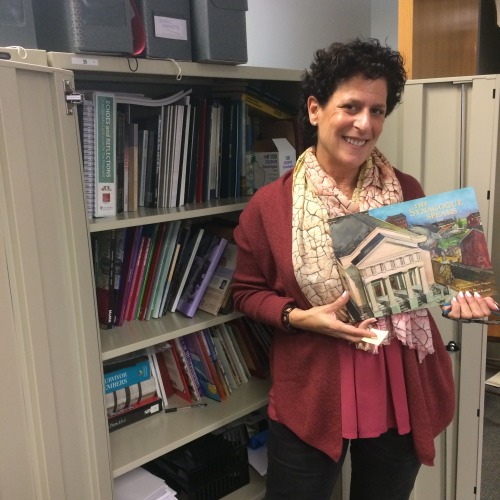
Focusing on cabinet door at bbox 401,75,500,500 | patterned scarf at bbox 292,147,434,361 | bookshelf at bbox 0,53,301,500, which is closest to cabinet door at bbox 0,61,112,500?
bookshelf at bbox 0,53,301,500

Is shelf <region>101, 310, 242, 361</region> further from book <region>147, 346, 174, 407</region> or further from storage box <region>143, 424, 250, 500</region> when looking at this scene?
storage box <region>143, 424, 250, 500</region>

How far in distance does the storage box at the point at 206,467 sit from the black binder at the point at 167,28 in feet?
3.60

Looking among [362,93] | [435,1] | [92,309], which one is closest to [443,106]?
[435,1]

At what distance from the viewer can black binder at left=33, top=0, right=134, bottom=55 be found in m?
1.03

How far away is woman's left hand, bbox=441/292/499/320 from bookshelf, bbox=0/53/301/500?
693mm

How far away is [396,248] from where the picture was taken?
111 centimetres

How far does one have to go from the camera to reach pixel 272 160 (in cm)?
153

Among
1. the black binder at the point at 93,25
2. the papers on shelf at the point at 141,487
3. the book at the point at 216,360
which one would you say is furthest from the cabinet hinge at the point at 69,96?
the papers on shelf at the point at 141,487

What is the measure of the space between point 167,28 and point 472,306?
91 cm

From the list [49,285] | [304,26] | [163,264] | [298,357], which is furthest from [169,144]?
[304,26]

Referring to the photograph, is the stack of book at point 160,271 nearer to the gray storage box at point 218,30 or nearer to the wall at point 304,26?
the gray storage box at point 218,30

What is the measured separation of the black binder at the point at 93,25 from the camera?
1.03 m

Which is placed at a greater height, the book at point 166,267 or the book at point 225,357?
the book at point 166,267

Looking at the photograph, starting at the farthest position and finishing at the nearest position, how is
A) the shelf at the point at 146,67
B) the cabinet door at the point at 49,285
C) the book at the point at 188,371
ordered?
the book at the point at 188,371, the shelf at the point at 146,67, the cabinet door at the point at 49,285
